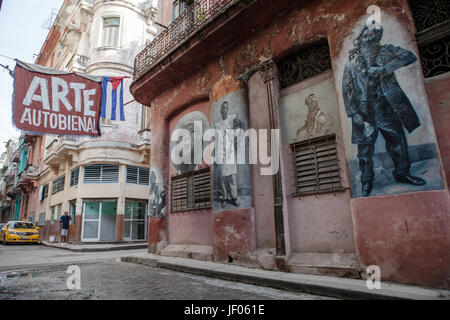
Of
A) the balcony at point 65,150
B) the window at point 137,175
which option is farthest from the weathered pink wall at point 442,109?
the balcony at point 65,150

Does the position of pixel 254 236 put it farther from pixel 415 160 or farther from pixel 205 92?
pixel 205 92

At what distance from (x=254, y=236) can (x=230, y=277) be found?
3.82ft

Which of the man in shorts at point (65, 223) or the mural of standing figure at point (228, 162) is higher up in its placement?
the mural of standing figure at point (228, 162)

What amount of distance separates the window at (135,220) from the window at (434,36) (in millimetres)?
17112

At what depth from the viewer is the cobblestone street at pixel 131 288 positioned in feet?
14.9

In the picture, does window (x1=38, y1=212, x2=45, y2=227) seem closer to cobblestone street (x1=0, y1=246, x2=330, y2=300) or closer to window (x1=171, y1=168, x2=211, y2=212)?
window (x1=171, y1=168, x2=211, y2=212)

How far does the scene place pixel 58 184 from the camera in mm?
22359

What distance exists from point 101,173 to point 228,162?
44.4 feet

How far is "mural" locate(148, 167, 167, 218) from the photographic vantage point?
9812 millimetres

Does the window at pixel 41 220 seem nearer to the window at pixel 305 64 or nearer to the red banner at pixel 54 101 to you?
the red banner at pixel 54 101

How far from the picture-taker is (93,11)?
67.8ft

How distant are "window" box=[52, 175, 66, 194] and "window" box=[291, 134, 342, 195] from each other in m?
19.5

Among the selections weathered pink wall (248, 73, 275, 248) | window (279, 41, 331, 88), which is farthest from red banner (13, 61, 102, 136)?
window (279, 41, 331, 88)
